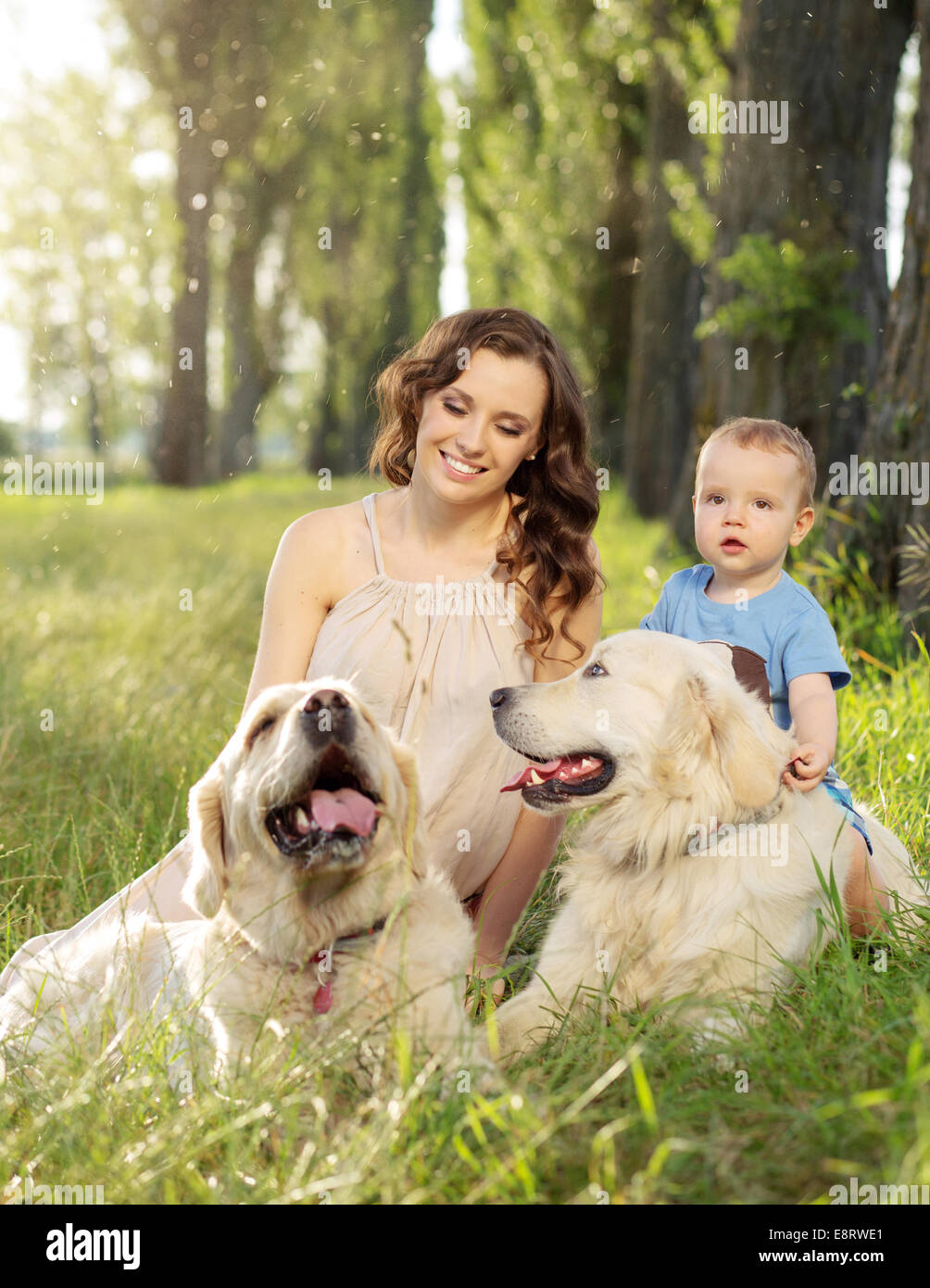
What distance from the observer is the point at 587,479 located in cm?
398

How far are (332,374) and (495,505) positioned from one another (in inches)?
1266

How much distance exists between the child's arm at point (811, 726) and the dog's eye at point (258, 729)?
4.23 ft

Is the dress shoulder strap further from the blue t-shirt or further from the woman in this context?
the blue t-shirt

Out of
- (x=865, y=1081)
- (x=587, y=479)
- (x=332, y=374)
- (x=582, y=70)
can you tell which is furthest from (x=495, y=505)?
(x=332, y=374)

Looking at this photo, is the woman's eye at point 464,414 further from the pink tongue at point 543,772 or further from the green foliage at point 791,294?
the green foliage at point 791,294

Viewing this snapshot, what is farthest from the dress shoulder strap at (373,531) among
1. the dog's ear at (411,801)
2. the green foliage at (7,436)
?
the green foliage at (7,436)

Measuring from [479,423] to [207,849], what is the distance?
5.51ft

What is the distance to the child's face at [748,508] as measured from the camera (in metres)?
3.27

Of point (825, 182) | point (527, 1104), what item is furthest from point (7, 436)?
point (527, 1104)

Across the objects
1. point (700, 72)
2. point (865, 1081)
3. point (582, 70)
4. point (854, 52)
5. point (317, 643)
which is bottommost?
point (865, 1081)

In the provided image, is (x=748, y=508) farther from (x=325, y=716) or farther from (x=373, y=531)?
(x=325, y=716)

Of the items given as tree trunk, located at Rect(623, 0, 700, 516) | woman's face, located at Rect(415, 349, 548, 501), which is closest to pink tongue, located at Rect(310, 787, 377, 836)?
woman's face, located at Rect(415, 349, 548, 501)

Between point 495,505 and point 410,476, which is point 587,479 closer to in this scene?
point 495,505
